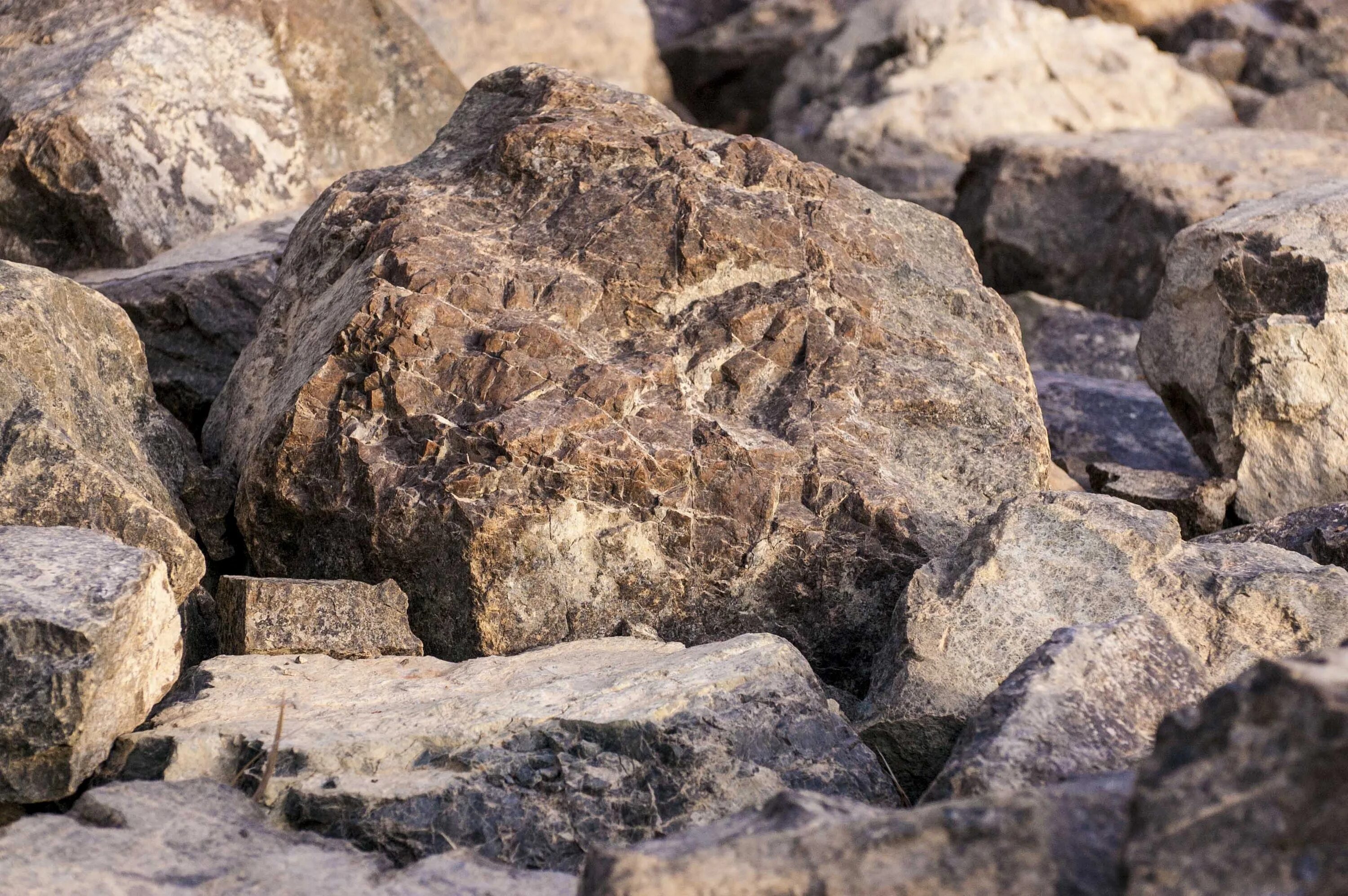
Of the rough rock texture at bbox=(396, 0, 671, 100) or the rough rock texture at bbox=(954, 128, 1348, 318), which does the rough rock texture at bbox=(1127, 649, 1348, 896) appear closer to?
the rough rock texture at bbox=(954, 128, 1348, 318)

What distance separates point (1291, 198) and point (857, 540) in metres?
2.16

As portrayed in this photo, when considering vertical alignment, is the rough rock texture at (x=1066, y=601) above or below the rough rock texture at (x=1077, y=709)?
below

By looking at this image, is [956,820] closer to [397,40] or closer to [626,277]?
[626,277]

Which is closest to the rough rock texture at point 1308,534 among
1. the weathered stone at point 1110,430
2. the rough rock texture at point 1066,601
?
the rough rock texture at point 1066,601

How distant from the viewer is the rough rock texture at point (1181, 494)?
3928mm

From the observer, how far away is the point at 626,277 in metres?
3.29

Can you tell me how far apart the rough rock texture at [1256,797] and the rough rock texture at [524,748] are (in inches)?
32.3

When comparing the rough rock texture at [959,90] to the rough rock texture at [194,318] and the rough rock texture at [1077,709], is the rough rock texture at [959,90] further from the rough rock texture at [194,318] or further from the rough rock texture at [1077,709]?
the rough rock texture at [1077,709]

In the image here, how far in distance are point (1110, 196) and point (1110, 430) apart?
7.90 feet

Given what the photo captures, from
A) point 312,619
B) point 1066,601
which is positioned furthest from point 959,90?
point 312,619

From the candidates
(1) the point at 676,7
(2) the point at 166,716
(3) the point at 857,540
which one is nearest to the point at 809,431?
(3) the point at 857,540

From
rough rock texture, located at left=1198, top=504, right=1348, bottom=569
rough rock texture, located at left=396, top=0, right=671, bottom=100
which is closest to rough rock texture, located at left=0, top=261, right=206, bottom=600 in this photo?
rough rock texture, located at left=1198, top=504, right=1348, bottom=569

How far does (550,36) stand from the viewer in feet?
30.2

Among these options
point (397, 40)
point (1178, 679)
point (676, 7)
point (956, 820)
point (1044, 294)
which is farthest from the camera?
point (676, 7)
